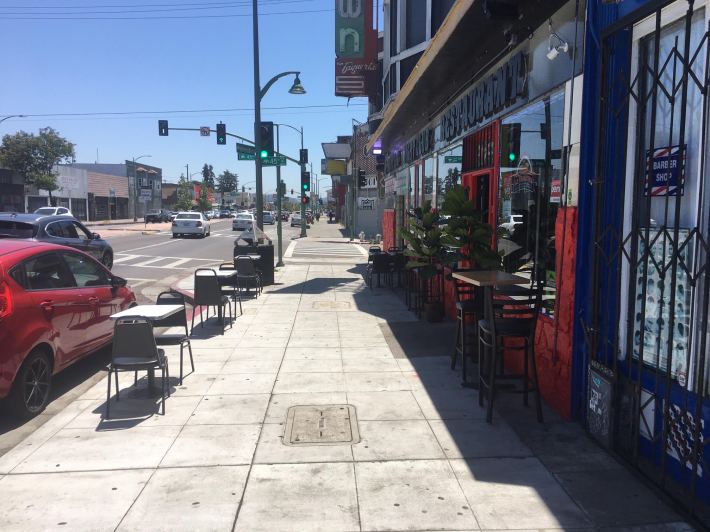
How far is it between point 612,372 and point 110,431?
4114 millimetres

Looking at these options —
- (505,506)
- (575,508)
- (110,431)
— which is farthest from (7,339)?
(575,508)

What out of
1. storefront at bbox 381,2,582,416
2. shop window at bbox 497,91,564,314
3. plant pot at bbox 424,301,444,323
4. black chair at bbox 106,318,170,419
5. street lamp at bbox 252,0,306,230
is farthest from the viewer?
street lamp at bbox 252,0,306,230

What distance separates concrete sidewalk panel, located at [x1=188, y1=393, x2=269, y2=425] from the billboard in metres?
23.0

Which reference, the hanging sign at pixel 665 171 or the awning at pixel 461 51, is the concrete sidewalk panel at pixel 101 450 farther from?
the awning at pixel 461 51

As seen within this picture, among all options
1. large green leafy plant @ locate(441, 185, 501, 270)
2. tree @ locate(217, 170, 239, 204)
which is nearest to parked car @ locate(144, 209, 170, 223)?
large green leafy plant @ locate(441, 185, 501, 270)

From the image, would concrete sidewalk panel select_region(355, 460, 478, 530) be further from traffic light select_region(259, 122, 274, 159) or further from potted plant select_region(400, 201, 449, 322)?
traffic light select_region(259, 122, 274, 159)

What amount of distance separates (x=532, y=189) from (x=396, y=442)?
3.13 meters

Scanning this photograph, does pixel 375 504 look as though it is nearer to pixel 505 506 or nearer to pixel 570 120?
pixel 505 506

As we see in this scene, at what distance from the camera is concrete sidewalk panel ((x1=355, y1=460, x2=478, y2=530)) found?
10.9 ft

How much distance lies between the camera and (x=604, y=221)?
441 centimetres

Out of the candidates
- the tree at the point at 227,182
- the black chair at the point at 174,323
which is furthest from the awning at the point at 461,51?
the tree at the point at 227,182

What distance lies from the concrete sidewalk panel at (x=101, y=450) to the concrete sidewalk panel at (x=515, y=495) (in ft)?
7.60

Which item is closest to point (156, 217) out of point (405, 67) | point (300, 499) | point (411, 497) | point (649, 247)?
point (405, 67)

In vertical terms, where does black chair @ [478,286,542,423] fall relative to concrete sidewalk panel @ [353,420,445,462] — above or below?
above
